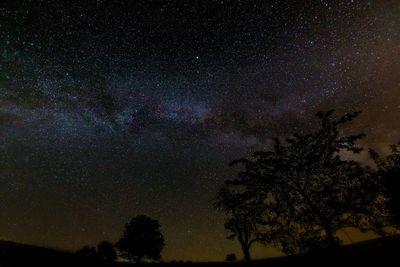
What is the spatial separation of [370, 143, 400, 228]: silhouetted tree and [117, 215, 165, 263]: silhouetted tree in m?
35.9

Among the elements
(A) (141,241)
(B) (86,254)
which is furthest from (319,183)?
(A) (141,241)

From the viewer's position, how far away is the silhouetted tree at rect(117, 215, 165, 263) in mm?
55125

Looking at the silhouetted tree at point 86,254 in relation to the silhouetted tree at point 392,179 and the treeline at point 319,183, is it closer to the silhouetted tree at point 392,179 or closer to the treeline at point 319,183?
the treeline at point 319,183

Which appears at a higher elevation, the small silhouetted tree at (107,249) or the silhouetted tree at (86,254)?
the small silhouetted tree at (107,249)

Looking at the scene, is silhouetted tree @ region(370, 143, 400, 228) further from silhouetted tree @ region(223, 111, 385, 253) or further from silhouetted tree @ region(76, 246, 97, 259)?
silhouetted tree @ region(76, 246, 97, 259)

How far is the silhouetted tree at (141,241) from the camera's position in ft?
181

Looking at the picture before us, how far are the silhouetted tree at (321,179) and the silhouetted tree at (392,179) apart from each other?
4.64 meters

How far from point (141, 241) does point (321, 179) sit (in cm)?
3663

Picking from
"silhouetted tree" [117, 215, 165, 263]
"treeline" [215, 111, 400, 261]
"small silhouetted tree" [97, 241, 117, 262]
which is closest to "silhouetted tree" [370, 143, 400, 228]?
"treeline" [215, 111, 400, 261]

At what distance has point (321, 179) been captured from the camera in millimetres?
28188

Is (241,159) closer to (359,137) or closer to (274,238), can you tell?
(359,137)

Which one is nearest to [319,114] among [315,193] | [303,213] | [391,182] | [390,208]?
[315,193]

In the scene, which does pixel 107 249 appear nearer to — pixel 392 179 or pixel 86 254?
pixel 86 254


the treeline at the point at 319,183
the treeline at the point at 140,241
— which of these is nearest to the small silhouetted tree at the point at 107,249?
the treeline at the point at 140,241
